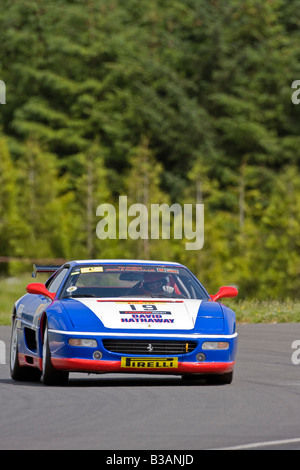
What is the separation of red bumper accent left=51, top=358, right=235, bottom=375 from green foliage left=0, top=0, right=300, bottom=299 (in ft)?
202

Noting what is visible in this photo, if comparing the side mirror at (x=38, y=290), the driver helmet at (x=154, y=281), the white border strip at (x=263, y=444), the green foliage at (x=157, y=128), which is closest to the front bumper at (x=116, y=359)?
the side mirror at (x=38, y=290)

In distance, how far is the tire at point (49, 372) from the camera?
12438 millimetres

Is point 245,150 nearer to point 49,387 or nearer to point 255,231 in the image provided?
point 255,231

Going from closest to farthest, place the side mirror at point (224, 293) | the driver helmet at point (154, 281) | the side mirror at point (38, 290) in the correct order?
the side mirror at point (38, 290), the side mirror at point (224, 293), the driver helmet at point (154, 281)

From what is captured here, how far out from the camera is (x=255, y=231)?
3152 inches

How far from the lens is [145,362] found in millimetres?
12203

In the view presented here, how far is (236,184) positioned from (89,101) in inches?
470

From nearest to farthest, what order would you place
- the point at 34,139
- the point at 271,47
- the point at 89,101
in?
1. the point at 34,139
2. the point at 89,101
3. the point at 271,47

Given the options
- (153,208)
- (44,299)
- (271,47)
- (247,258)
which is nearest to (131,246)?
(153,208)

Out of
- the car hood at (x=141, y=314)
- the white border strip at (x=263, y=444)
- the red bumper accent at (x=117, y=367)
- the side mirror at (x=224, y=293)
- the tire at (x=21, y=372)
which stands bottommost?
the tire at (x=21, y=372)

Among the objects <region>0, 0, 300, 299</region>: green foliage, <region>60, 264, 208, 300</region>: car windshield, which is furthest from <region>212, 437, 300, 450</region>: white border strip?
<region>0, 0, 300, 299</region>: green foliage

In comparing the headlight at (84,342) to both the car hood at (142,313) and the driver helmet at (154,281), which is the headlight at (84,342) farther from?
the driver helmet at (154,281)

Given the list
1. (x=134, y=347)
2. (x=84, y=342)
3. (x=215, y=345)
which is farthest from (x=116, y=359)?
(x=215, y=345)

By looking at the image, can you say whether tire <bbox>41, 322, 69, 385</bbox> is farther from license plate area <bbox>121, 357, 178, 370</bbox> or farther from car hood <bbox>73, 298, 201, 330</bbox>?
license plate area <bbox>121, 357, 178, 370</bbox>
